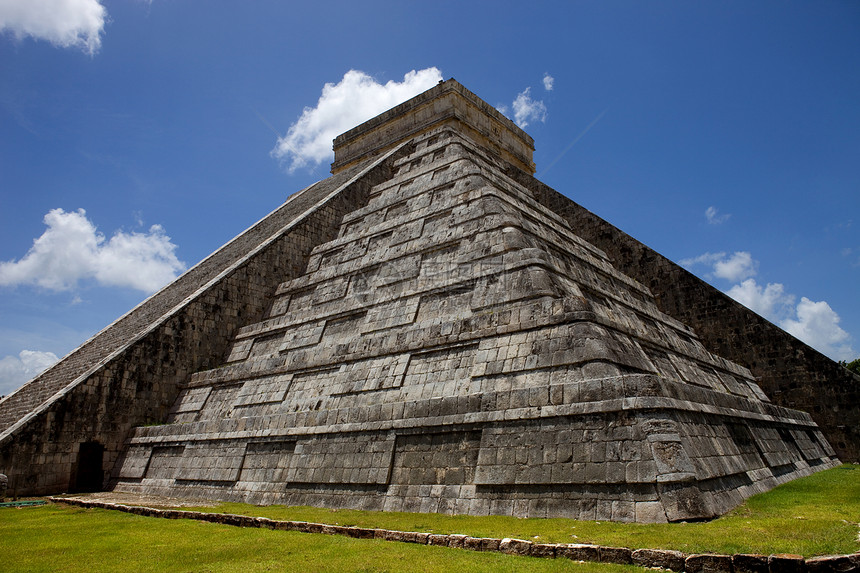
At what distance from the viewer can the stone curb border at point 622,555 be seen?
392 cm

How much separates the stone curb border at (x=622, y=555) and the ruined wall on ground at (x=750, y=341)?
1015cm

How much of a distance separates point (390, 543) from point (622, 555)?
219cm

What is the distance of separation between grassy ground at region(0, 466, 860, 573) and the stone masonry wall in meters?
3.73

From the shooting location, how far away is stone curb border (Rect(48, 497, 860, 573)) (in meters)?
3.92

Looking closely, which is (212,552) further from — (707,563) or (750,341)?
(750,341)

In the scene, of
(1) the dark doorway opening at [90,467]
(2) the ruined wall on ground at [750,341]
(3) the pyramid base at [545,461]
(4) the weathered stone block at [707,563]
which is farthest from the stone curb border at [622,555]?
(2) the ruined wall on ground at [750,341]

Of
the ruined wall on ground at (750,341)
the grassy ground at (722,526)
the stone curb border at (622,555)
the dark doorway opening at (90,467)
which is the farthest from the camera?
the ruined wall on ground at (750,341)

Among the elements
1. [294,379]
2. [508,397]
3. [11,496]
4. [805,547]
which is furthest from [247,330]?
[805,547]

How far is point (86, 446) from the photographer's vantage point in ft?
38.3

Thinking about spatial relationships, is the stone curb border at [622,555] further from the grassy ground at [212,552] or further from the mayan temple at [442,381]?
the mayan temple at [442,381]

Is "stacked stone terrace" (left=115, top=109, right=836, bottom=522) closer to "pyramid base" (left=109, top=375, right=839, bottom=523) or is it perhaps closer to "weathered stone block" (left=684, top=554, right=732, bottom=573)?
"pyramid base" (left=109, top=375, right=839, bottom=523)

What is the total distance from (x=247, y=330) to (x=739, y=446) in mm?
10626

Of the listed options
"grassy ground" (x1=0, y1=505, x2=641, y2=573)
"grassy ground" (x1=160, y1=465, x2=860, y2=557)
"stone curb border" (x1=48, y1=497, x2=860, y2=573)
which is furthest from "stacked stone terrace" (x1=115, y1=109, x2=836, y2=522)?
"grassy ground" (x1=0, y1=505, x2=641, y2=573)

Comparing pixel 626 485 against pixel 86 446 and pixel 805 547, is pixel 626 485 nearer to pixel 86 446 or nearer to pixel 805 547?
pixel 805 547
